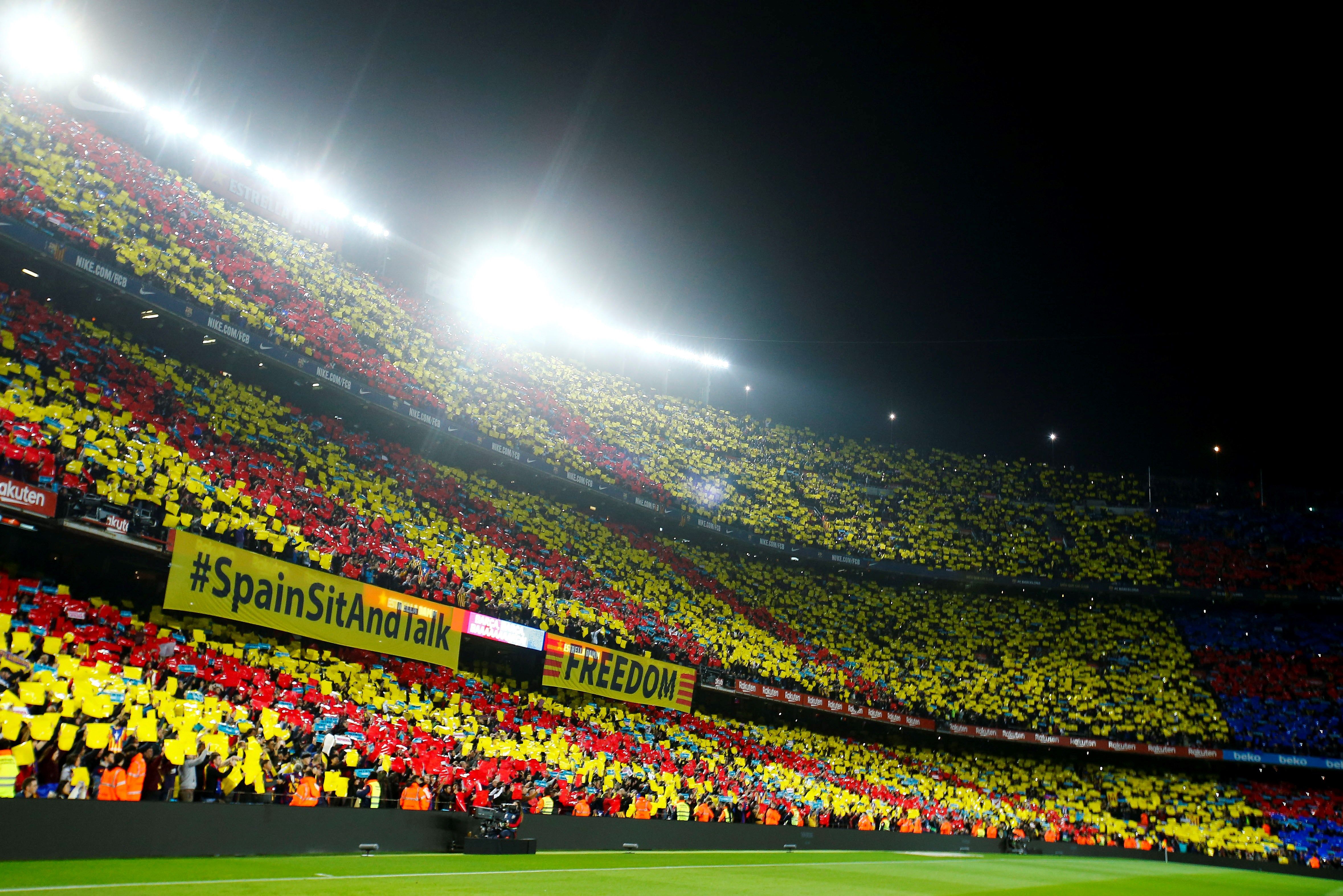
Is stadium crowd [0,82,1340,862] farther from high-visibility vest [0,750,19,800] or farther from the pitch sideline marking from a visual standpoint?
the pitch sideline marking

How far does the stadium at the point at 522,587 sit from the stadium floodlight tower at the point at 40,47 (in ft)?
0.39

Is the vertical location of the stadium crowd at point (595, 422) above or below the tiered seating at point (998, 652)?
above

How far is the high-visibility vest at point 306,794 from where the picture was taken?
14.2m

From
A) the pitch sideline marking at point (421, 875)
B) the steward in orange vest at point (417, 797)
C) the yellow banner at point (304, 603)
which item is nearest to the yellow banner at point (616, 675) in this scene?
the yellow banner at point (304, 603)

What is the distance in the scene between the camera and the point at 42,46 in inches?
961

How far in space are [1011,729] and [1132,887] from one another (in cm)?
1729

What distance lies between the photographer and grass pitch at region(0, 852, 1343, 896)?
32.1 ft

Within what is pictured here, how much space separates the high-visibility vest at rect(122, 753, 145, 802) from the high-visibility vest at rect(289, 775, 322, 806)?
2428mm

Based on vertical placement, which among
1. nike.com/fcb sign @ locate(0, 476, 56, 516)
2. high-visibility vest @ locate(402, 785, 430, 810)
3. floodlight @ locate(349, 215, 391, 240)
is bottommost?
high-visibility vest @ locate(402, 785, 430, 810)

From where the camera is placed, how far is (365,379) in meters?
25.7

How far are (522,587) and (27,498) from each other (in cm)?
1348

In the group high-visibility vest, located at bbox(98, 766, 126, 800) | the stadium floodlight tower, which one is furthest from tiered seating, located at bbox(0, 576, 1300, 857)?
the stadium floodlight tower

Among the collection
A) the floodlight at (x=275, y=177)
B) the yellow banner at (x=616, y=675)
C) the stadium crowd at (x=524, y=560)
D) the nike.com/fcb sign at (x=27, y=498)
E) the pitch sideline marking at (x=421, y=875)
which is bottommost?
the pitch sideline marking at (x=421, y=875)

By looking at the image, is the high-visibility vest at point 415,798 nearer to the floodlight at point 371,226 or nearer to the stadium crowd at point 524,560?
the stadium crowd at point 524,560
